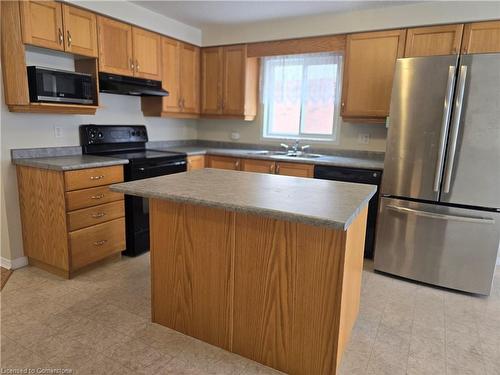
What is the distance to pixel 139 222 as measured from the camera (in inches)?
125

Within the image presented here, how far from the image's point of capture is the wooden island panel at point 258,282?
5.24 feet

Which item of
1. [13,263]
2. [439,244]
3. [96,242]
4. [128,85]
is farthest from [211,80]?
[439,244]

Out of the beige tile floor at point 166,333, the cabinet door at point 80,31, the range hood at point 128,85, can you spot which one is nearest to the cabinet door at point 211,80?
the range hood at point 128,85

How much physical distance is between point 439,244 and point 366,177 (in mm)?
832

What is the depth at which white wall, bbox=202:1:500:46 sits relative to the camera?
115 inches

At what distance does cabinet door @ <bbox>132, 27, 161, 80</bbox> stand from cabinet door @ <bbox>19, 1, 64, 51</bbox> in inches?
31.6

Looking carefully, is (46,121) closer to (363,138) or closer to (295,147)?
(295,147)

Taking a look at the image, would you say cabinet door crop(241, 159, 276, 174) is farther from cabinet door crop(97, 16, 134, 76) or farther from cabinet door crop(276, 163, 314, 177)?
cabinet door crop(97, 16, 134, 76)

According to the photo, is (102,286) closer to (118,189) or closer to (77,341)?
(77,341)

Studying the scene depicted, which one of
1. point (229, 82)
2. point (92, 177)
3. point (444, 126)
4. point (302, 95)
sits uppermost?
point (229, 82)

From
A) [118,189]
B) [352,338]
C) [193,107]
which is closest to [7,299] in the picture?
[118,189]

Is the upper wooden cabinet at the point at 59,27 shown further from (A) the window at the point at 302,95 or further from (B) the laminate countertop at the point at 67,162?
(A) the window at the point at 302,95

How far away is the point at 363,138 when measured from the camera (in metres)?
3.75

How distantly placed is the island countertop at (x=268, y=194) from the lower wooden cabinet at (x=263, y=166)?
1.21 meters
